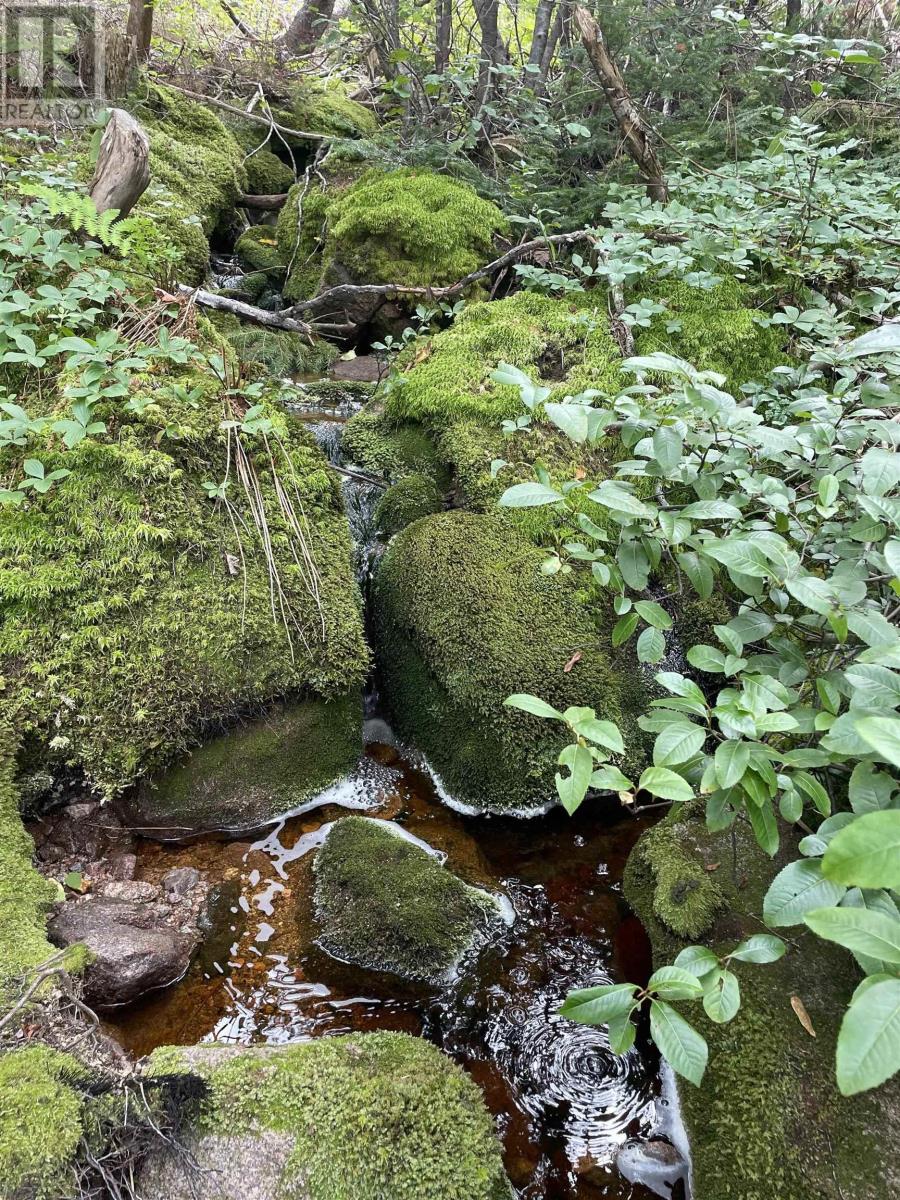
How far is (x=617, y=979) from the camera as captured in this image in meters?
2.51

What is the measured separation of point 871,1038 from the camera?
2.76ft

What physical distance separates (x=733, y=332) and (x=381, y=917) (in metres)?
3.83

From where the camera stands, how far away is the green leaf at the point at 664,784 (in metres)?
1.30

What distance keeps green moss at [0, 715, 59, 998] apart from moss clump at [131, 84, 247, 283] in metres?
3.87

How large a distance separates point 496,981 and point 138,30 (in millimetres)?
9891

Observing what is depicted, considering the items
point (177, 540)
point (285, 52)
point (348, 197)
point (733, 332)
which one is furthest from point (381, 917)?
point (285, 52)

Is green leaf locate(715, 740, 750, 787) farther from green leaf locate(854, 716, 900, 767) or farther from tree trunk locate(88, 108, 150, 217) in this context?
tree trunk locate(88, 108, 150, 217)

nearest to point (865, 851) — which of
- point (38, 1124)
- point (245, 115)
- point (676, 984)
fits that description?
point (676, 984)

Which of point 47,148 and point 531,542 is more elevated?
Result: point 47,148

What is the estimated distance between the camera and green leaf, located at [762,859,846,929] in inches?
48.4

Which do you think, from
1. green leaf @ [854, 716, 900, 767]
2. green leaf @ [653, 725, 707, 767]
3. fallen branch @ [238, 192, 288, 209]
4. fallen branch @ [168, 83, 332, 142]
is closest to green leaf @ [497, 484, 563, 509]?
green leaf @ [653, 725, 707, 767]

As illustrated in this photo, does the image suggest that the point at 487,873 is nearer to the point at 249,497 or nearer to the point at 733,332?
the point at 249,497

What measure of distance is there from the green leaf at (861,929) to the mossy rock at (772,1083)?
1193mm

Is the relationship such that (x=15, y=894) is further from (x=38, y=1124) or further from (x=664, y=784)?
(x=664, y=784)
